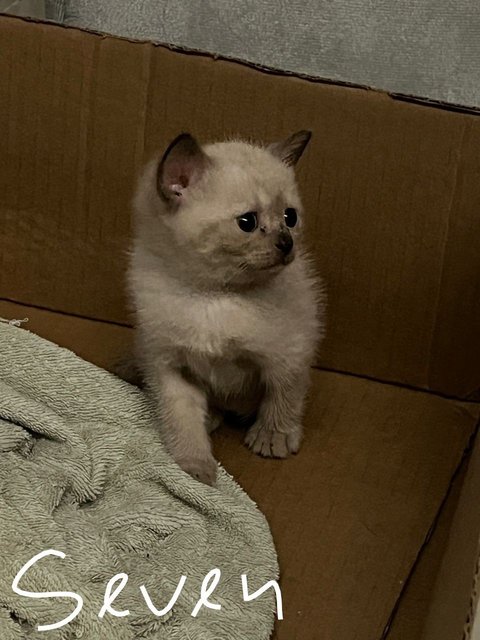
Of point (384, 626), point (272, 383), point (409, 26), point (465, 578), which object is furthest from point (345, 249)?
point (465, 578)

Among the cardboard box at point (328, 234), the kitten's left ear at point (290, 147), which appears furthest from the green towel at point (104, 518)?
the kitten's left ear at point (290, 147)

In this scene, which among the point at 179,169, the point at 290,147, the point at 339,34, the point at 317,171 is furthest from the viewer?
the point at 339,34

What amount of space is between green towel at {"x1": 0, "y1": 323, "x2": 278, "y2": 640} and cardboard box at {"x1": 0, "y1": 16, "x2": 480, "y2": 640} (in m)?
0.12

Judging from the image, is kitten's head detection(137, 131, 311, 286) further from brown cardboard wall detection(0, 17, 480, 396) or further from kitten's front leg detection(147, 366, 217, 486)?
brown cardboard wall detection(0, 17, 480, 396)

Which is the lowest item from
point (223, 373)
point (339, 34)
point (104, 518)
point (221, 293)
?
point (104, 518)

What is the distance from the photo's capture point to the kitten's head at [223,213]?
1093 millimetres

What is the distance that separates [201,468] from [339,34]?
0.80 m

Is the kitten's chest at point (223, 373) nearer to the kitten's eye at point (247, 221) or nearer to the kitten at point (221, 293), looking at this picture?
the kitten at point (221, 293)

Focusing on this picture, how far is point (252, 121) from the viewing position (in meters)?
1.41

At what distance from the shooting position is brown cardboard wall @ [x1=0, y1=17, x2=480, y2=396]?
1375 mm

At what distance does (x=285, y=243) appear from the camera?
1.10 meters

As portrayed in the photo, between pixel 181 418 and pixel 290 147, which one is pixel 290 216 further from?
pixel 181 418

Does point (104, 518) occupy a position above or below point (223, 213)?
below

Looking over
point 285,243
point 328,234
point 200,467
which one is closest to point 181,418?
point 200,467
